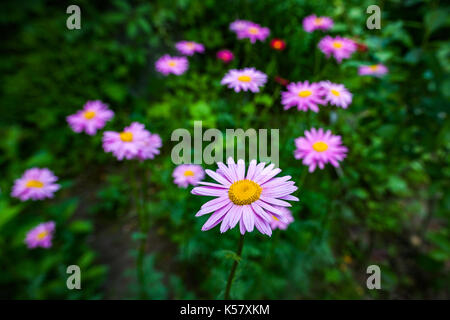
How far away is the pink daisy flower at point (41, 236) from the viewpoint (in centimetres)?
151

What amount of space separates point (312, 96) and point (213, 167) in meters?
0.47

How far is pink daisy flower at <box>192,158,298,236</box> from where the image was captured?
24.8 inches

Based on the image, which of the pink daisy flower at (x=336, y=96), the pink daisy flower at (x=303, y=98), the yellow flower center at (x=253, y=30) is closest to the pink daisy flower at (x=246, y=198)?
the pink daisy flower at (x=303, y=98)

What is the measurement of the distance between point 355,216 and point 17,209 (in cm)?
226

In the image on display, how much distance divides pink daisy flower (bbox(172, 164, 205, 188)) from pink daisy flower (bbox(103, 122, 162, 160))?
0.52 feet

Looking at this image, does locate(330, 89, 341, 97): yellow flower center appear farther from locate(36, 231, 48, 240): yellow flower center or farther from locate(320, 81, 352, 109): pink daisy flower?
locate(36, 231, 48, 240): yellow flower center

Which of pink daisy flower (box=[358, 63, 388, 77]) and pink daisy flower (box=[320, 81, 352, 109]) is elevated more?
pink daisy flower (box=[358, 63, 388, 77])

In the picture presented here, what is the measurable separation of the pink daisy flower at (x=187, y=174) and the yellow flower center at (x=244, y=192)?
0.46 meters

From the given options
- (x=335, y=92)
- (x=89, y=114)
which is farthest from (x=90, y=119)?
(x=335, y=92)

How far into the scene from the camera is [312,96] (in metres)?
1.02

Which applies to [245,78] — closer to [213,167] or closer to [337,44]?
[213,167]

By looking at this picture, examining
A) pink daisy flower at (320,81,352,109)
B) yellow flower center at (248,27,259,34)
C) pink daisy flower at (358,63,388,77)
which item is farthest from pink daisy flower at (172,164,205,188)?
pink daisy flower at (358,63,388,77)
